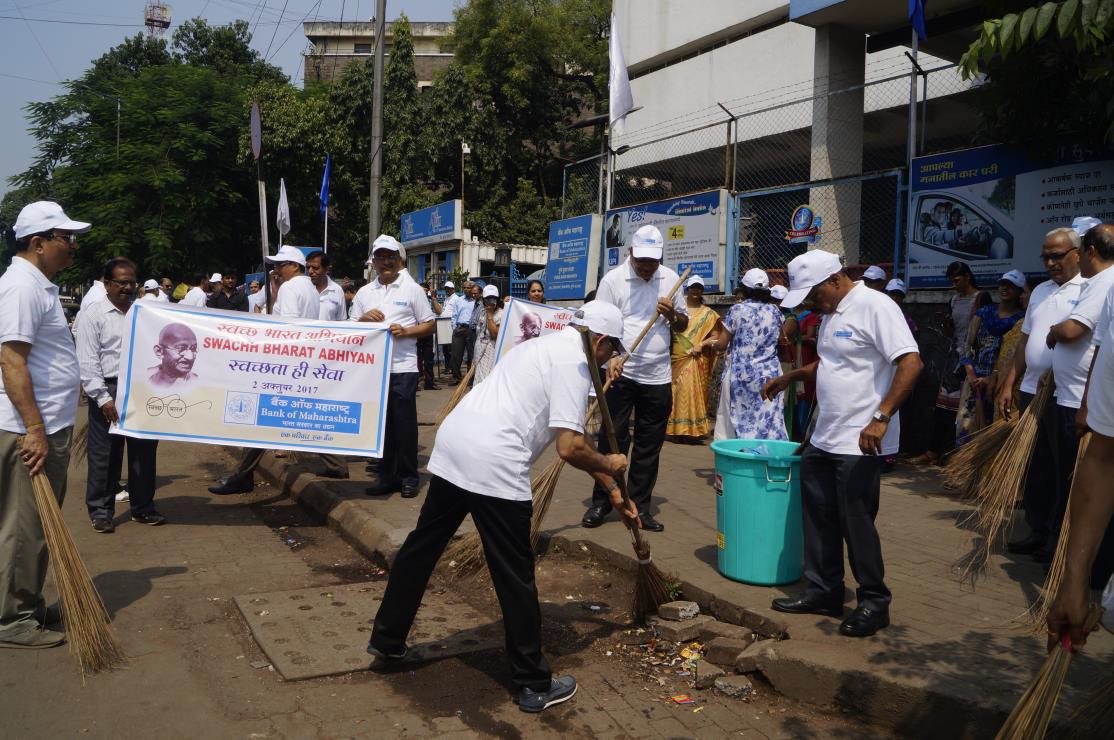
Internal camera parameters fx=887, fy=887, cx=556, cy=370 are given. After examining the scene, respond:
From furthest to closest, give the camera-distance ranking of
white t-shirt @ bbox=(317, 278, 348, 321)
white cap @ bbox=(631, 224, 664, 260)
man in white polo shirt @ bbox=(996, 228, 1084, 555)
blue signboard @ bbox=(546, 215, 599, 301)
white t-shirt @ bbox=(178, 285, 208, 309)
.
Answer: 1. white t-shirt @ bbox=(178, 285, 208, 309)
2. blue signboard @ bbox=(546, 215, 599, 301)
3. white t-shirt @ bbox=(317, 278, 348, 321)
4. white cap @ bbox=(631, 224, 664, 260)
5. man in white polo shirt @ bbox=(996, 228, 1084, 555)

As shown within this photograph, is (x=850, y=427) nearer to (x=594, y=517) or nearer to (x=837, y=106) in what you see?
(x=594, y=517)

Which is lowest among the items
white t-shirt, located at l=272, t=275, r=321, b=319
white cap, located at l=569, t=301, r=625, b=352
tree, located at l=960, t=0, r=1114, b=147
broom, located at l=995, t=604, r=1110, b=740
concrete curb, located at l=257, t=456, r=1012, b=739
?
concrete curb, located at l=257, t=456, r=1012, b=739

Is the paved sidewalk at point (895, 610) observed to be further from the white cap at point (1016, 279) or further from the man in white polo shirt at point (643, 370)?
the white cap at point (1016, 279)

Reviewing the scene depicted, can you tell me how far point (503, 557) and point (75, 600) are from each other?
72.8 inches

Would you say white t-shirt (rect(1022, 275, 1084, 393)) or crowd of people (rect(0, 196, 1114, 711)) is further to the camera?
white t-shirt (rect(1022, 275, 1084, 393))

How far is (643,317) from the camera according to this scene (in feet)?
18.8

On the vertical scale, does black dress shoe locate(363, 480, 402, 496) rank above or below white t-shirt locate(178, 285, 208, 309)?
below

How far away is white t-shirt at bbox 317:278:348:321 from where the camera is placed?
8.00 meters

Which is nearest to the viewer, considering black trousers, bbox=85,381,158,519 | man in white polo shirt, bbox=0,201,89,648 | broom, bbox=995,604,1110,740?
broom, bbox=995,604,1110,740

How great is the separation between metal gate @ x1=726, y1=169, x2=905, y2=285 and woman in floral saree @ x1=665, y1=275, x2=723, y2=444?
3.78ft

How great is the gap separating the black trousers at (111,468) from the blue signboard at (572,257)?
7.95 m

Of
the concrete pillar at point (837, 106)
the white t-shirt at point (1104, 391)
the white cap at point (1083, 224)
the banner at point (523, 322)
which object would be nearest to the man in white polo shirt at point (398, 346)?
the banner at point (523, 322)

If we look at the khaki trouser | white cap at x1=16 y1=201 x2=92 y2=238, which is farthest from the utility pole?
the khaki trouser

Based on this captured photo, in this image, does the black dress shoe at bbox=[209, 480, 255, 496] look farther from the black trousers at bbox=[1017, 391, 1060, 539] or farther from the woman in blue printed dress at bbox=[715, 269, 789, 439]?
the black trousers at bbox=[1017, 391, 1060, 539]
